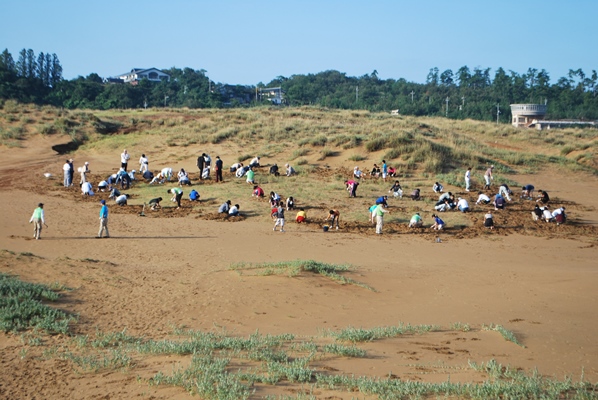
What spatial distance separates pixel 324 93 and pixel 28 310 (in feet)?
324

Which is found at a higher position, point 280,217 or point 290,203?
point 290,203

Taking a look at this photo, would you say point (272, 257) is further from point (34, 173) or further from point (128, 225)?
point (34, 173)

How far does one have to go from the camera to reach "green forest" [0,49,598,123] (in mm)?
70106

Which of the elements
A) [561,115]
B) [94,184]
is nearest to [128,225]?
[94,184]

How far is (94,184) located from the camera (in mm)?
28625

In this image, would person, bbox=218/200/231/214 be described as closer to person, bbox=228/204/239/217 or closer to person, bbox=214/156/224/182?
person, bbox=228/204/239/217

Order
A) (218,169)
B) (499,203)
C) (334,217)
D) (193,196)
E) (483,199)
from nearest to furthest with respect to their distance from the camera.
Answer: (334,217) < (499,203) < (193,196) < (483,199) < (218,169)

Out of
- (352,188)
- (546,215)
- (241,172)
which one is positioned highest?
(241,172)

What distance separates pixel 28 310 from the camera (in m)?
10.4

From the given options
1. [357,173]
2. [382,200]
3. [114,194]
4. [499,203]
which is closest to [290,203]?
[382,200]

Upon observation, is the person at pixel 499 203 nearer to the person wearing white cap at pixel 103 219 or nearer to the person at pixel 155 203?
the person at pixel 155 203

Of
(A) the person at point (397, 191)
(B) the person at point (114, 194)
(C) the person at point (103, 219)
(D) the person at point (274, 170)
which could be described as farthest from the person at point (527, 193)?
(C) the person at point (103, 219)

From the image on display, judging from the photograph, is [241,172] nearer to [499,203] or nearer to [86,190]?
[86,190]

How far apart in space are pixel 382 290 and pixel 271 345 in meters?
5.24
